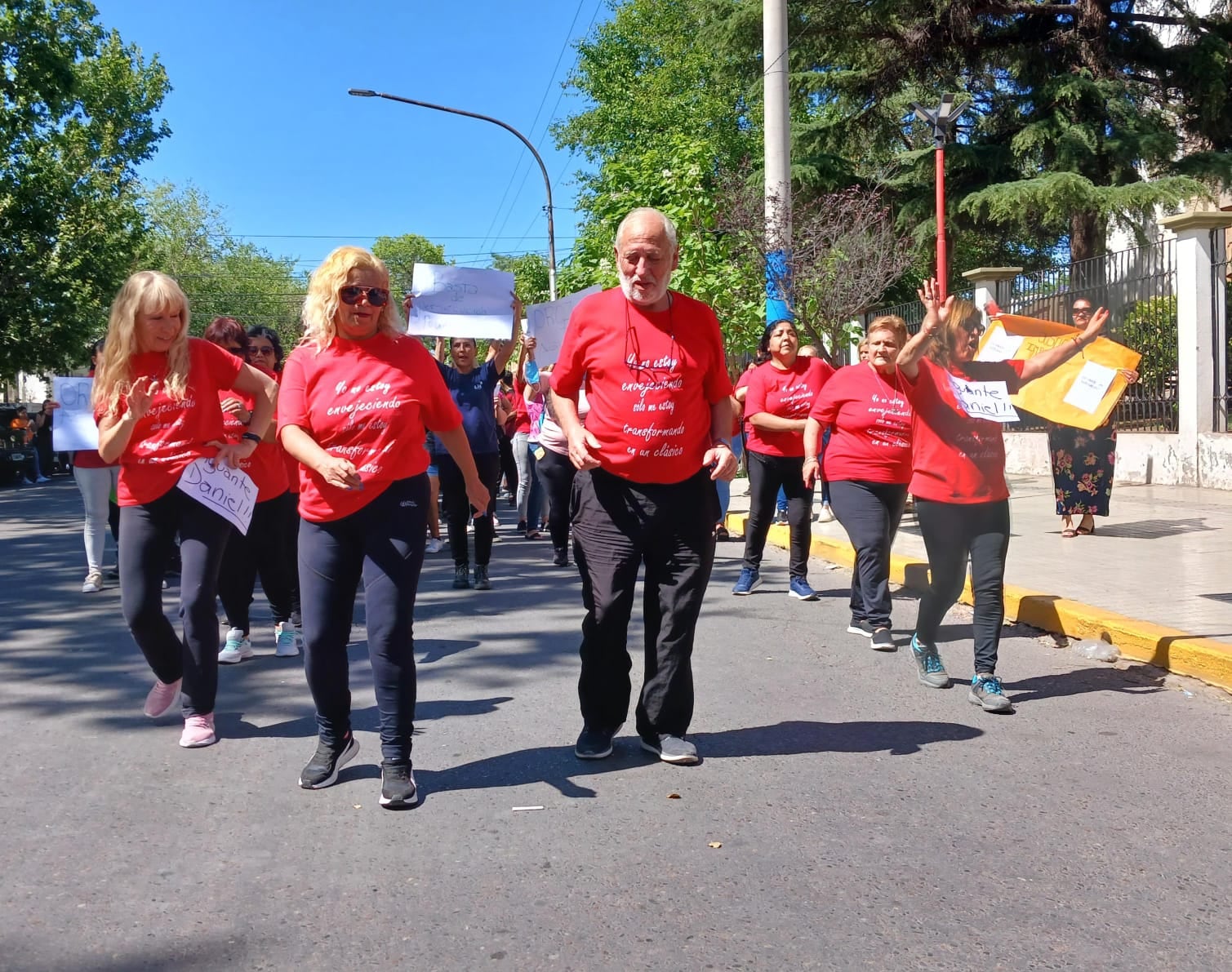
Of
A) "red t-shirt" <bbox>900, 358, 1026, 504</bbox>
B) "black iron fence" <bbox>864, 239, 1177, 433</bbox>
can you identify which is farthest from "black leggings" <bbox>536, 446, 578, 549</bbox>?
"black iron fence" <bbox>864, 239, 1177, 433</bbox>

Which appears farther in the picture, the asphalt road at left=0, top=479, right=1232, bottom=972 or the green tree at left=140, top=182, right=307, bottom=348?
the green tree at left=140, top=182, right=307, bottom=348

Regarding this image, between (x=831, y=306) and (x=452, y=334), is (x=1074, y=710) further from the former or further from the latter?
(x=831, y=306)

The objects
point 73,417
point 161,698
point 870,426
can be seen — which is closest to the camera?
point 161,698

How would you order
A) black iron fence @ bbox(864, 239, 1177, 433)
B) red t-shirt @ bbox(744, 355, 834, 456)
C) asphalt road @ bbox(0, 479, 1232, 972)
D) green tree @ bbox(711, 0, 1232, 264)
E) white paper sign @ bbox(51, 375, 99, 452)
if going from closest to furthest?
asphalt road @ bbox(0, 479, 1232, 972), white paper sign @ bbox(51, 375, 99, 452), red t-shirt @ bbox(744, 355, 834, 456), black iron fence @ bbox(864, 239, 1177, 433), green tree @ bbox(711, 0, 1232, 264)

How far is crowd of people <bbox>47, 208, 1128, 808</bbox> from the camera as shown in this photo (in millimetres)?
4109

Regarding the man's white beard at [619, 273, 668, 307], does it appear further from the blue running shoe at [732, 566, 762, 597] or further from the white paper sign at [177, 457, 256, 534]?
the blue running shoe at [732, 566, 762, 597]

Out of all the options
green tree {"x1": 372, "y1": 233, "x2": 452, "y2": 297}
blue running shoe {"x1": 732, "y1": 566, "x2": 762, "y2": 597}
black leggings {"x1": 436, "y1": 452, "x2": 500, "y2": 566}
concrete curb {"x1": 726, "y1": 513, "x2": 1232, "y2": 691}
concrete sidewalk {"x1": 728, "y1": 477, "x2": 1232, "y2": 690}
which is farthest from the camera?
green tree {"x1": 372, "y1": 233, "x2": 452, "y2": 297}

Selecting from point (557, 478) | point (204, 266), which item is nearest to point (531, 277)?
point (204, 266)

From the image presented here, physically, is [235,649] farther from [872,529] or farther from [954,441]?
[954,441]

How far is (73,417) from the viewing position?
26.7ft

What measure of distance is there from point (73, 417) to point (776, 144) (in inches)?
349

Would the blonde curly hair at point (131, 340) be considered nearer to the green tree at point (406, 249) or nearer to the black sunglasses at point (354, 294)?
the black sunglasses at point (354, 294)

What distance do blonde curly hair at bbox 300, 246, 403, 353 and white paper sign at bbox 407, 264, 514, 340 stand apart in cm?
425

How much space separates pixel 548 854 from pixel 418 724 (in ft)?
5.41
